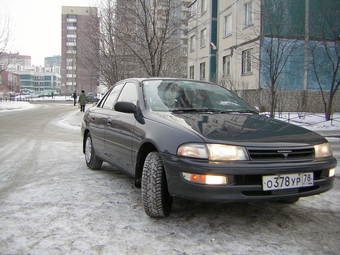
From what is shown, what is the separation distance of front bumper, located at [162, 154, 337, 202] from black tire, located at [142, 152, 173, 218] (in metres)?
0.16

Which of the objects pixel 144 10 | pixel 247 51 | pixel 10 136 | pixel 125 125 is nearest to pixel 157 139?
pixel 125 125

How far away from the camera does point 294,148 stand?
2.97 m

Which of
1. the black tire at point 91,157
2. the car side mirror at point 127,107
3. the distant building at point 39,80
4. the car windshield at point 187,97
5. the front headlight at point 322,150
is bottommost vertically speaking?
the black tire at point 91,157

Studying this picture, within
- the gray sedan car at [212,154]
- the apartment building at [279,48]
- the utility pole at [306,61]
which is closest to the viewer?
the gray sedan car at [212,154]

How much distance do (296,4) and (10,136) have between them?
15.4 metres

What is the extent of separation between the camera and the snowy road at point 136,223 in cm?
270

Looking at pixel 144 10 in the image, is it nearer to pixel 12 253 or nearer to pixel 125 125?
pixel 125 125

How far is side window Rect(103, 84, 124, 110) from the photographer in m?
4.95

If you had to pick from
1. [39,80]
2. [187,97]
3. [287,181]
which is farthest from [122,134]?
[39,80]

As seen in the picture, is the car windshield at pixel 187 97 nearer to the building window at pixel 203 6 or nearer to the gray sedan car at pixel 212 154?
the gray sedan car at pixel 212 154

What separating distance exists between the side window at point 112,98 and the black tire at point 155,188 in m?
1.87

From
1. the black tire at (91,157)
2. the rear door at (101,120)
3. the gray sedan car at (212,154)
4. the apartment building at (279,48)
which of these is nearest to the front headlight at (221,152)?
the gray sedan car at (212,154)

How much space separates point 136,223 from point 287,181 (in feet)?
4.74

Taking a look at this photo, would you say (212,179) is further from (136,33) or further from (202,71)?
(202,71)
